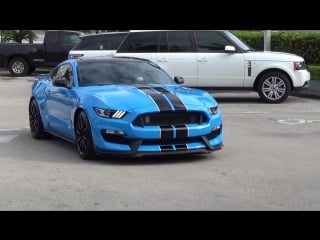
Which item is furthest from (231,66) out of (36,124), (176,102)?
(176,102)

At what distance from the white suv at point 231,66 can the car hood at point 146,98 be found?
6981 mm

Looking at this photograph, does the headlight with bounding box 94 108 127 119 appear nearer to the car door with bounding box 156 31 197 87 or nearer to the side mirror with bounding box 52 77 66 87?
the side mirror with bounding box 52 77 66 87

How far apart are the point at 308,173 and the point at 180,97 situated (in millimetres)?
2003

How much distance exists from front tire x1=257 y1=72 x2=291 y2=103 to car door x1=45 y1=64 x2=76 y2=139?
7.02 meters

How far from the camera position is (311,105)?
16062 millimetres

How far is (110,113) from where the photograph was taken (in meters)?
8.16

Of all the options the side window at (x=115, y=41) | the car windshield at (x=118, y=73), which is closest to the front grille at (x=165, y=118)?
the car windshield at (x=118, y=73)

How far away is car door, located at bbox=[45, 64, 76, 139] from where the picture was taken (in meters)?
9.12

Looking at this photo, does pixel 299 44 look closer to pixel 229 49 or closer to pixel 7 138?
pixel 229 49

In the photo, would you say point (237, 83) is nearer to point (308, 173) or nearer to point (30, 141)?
point (30, 141)

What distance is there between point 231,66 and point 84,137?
8.17 meters

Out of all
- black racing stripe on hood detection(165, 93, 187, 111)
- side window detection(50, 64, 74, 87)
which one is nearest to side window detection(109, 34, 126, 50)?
side window detection(50, 64, 74, 87)
